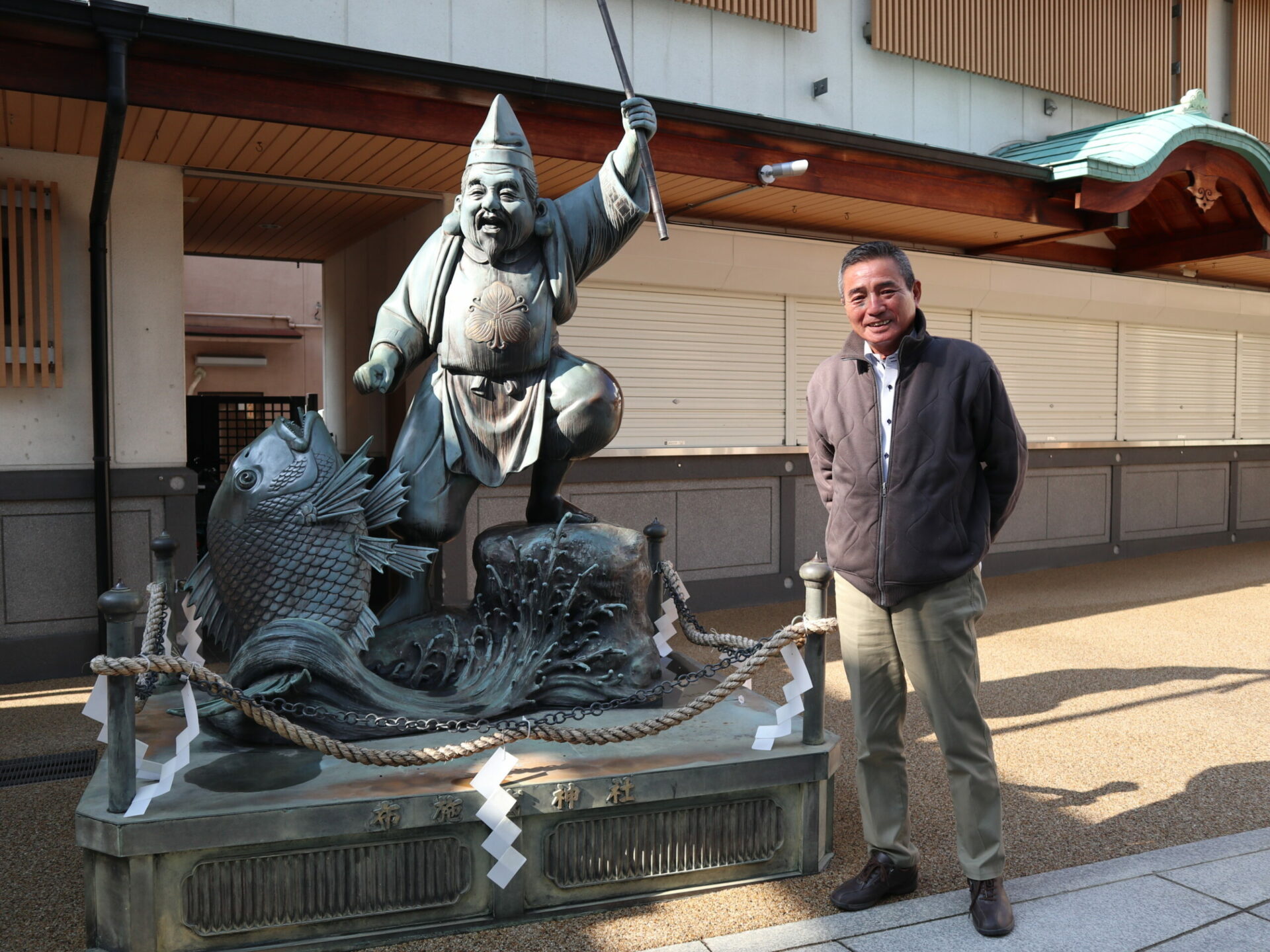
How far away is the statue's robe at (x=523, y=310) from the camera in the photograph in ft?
11.9

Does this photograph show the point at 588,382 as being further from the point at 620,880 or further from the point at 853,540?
the point at 620,880

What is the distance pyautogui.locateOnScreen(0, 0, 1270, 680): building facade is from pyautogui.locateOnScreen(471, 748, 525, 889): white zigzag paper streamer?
11.7 ft

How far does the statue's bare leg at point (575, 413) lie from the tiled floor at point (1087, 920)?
1697 millimetres

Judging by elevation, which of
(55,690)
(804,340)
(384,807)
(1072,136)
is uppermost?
(1072,136)

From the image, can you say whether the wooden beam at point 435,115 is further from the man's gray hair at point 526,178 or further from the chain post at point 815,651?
the chain post at point 815,651

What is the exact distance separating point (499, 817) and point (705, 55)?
6321mm

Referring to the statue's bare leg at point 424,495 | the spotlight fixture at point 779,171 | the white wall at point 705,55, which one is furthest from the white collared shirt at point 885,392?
the white wall at point 705,55

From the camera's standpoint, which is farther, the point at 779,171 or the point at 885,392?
the point at 779,171

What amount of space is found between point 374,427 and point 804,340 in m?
3.62

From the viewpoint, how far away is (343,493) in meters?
3.44

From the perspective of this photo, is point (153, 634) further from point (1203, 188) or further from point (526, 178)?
point (1203, 188)

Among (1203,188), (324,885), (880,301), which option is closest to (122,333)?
(324,885)

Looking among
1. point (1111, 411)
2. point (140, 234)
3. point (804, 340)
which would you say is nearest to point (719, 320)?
point (804, 340)

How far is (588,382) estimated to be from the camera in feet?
12.1
